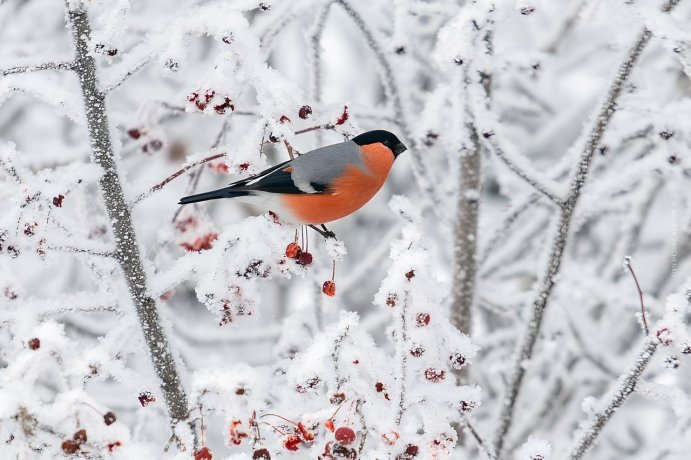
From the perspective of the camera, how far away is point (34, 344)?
1852mm

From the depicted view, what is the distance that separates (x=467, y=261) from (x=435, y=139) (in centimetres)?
81

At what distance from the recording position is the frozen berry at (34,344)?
1.85 m

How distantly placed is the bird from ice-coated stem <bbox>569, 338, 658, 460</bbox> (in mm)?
984

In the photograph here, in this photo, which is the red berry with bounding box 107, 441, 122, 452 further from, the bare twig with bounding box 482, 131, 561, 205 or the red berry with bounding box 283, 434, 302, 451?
the bare twig with bounding box 482, 131, 561, 205

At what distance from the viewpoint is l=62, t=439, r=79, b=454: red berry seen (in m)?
1.72

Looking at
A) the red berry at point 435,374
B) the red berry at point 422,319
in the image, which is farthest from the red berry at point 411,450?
the red berry at point 422,319

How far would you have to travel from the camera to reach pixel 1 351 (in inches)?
101

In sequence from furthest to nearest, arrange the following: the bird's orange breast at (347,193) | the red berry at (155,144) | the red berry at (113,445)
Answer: the red berry at (155,144)
the bird's orange breast at (347,193)
the red berry at (113,445)

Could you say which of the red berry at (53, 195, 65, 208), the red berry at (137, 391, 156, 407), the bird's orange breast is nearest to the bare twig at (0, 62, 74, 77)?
the red berry at (53, 195, 65, 208)

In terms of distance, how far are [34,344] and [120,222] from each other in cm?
52

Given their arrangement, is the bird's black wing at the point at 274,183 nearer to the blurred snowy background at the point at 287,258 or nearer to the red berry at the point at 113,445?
the blurred snowy background at the point at 287,258

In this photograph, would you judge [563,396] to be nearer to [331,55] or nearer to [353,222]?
[353,222]

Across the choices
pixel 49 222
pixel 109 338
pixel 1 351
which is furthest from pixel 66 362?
pixel 1 351

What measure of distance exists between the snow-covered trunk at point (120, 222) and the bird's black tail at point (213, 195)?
0.80 feet
